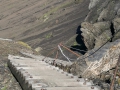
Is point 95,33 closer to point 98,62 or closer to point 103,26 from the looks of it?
point 103,26

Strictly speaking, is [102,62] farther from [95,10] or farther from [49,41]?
[49,41]

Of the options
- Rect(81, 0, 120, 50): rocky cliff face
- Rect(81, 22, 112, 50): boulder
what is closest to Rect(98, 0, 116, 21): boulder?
Rect(81, 0, 120, 50): rocky cliff face

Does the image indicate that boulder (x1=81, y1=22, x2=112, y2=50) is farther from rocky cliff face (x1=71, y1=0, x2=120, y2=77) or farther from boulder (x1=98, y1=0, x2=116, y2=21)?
boulder (x1=98, y1=0, x2=116, y2=21)

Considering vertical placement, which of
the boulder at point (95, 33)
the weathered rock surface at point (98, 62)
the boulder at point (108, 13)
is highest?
the weathered rock surface at point (98, 62)

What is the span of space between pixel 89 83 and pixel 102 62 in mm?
2593

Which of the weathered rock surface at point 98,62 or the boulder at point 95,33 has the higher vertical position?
the weathered rock surface at point 98,62

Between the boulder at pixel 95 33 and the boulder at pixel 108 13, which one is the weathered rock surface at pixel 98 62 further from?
the boulder at pixel 108 13

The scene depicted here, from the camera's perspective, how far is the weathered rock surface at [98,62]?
30.1ft

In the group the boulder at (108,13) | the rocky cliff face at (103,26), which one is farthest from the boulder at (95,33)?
the boulder at (108,13)

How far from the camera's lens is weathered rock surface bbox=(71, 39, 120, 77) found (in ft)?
30.1

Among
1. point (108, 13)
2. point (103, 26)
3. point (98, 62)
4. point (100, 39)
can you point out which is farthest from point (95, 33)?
point (98, 62)

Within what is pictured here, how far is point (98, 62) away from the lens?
932cm

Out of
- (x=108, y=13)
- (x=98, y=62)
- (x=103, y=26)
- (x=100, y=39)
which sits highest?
(x=98, y=62)

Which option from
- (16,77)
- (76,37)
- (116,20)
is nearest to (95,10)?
(76,37)
